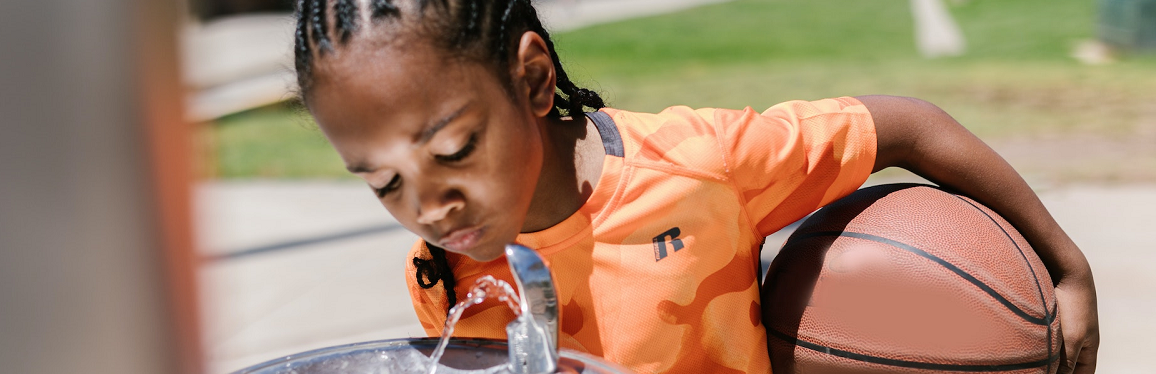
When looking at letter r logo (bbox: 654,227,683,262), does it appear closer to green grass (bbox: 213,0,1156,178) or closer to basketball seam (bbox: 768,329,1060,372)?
basketball seam (bbox: 768,329,1060,372)

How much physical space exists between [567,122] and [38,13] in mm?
1500

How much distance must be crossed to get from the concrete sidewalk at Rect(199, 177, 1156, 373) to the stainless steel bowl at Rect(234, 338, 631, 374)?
188 centimetres

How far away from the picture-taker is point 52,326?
0.50 m

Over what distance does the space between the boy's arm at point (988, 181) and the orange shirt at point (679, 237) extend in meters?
0.10

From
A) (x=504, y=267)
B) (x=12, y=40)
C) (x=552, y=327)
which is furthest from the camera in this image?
(x=504, y=267)

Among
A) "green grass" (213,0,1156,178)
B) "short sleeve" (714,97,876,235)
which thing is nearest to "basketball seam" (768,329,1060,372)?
"short sleeve" (714,97,876,235)

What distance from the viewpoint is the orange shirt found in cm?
179

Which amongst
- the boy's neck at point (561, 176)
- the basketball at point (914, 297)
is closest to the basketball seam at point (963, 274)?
the basketball at point (914, 297)

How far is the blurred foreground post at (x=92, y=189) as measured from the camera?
457mm

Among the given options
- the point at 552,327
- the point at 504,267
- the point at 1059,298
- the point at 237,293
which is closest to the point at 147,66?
the point at 552,327

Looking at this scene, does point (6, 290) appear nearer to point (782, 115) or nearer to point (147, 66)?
point (147, 66)

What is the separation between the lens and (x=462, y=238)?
A: 5.13 feet

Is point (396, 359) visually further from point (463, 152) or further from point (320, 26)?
point (320, 26)

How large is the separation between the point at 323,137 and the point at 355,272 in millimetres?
3224
